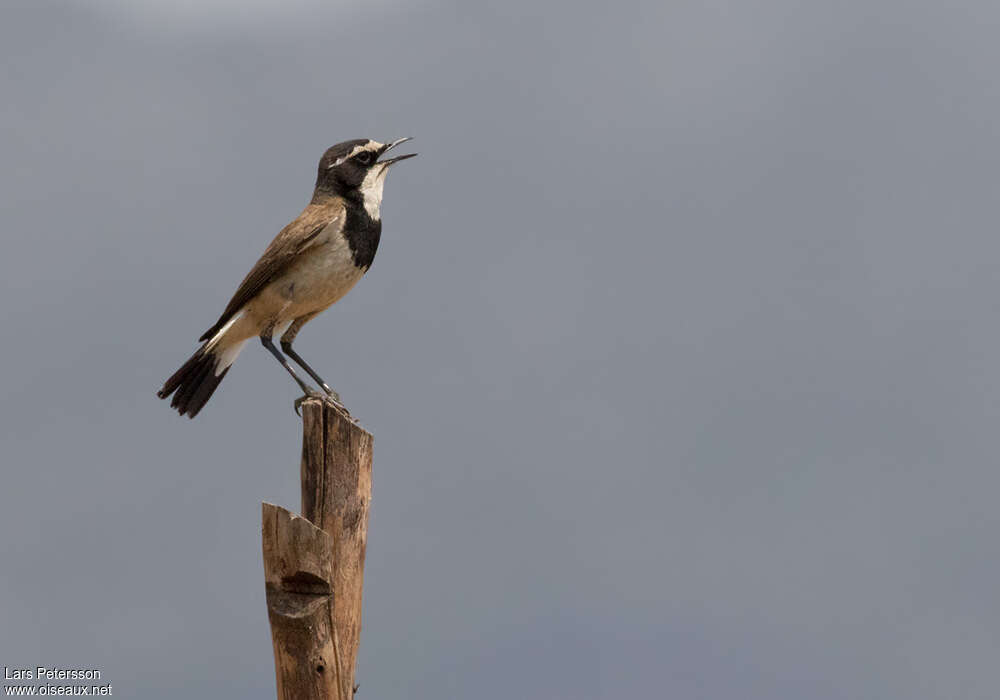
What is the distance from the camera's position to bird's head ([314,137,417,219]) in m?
10.2

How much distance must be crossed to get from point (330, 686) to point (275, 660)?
1.37 feet

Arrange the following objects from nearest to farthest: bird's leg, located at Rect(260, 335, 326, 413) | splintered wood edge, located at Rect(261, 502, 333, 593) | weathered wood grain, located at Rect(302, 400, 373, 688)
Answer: splintered wood edge, located at Rect(261, 502, 333, 593) → weathered wood grain, located at Rect(302, 400, 373, 688) → bird's leg, located at Rect(260, 335, 326, 413)

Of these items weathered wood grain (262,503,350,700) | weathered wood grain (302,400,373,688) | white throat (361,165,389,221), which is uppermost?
white throat (361,165,389,221)

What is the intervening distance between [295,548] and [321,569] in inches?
8.3

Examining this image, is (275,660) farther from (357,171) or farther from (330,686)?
(357,171)

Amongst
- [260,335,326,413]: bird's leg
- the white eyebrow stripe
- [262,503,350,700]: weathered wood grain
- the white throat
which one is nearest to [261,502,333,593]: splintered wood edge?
[262,503,350,700]: weathered wood grain

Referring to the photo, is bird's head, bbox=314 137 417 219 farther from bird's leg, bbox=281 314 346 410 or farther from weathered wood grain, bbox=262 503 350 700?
weathered wood grain, bbox=262 503 350 700

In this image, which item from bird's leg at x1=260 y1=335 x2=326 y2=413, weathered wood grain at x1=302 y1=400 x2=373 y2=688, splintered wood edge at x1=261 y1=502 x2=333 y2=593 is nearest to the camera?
splintered wood edge at x1=261 y1=502 x2=333 y2=593

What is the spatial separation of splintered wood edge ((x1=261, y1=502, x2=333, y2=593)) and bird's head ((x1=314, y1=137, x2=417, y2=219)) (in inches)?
141

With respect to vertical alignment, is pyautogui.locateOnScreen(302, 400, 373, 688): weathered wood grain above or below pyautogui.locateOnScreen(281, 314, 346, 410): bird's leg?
below

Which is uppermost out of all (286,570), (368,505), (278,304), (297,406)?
(278,304)

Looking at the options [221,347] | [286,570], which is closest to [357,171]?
[221,347]

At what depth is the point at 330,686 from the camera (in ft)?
24.5

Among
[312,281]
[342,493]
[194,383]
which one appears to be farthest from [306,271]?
[342,493]
